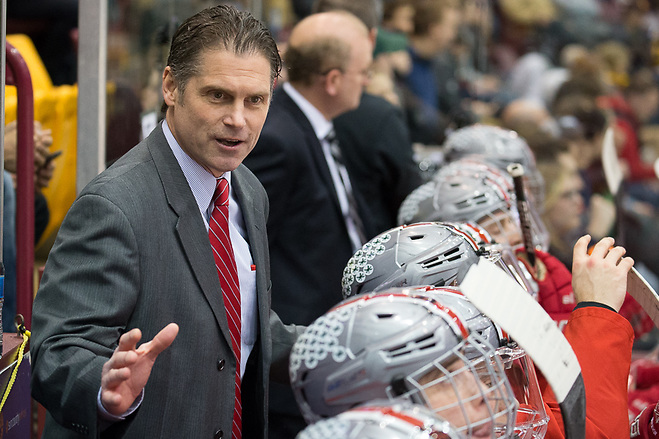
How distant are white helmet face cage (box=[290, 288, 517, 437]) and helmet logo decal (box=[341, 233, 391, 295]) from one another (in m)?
0.63

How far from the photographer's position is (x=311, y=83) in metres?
3.67

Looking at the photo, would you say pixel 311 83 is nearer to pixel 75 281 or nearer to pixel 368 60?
pixel 368 60

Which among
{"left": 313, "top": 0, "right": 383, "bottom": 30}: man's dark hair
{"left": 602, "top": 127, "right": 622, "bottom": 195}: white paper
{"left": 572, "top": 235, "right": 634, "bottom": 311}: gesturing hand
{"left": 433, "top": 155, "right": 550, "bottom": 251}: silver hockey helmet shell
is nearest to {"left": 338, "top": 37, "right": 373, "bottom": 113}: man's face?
{"left": 433, "top": 155, "right": 550, "bottom": 251}: silver hockey helmet shell

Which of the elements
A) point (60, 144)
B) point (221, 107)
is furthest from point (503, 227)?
point (60, 144)

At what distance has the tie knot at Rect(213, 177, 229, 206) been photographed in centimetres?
213

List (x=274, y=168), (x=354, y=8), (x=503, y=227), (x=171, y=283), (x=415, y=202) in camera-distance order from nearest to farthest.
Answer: (x=171, y=283)
(x=503, y=227)
(x=415, y=202)
(x=274, y=168)
(x=354, y=8)

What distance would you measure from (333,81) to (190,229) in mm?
1798

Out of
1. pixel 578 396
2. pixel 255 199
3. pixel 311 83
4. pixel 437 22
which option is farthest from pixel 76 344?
pixel 437 22

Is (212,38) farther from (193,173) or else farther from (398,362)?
(398,362)

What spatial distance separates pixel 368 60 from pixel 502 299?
7.86ft

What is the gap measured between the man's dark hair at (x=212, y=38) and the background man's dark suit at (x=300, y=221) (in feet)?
4.33

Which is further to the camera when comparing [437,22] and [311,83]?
[437,22]

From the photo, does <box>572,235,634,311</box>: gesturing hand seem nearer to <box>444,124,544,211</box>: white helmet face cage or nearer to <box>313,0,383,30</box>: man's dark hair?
<box>444,124,544,211</box>: white helmet face cage

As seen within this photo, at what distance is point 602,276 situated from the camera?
210 cm
